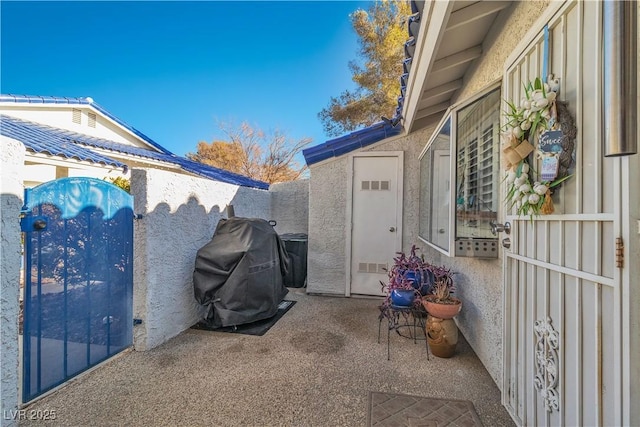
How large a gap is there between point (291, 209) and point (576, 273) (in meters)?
6.38

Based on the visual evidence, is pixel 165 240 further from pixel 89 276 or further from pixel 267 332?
pixel 267 332

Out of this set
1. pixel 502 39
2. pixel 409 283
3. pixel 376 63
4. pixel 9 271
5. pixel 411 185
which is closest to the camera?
pixel 9 271

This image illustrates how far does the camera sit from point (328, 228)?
5500 millimetres

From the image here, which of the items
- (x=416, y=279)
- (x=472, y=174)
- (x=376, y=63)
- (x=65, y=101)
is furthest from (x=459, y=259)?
(x=65, y=101)

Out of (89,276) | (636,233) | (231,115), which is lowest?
(89,276)

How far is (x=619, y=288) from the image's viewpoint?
1181 millimetres

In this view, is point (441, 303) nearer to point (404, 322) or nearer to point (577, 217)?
point (404, 322)

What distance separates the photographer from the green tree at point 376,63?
952 cm

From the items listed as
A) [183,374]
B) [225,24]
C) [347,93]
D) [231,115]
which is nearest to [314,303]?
[183,374]

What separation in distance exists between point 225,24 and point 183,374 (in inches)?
293

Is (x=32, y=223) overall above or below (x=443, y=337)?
above

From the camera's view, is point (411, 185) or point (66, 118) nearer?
point (411, 185)

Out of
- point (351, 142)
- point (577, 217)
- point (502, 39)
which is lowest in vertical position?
point (577, 217)

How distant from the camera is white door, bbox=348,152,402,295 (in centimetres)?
527
